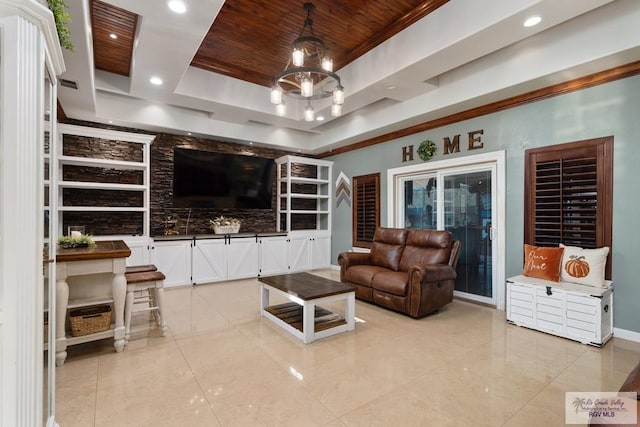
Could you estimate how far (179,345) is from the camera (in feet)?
9.74

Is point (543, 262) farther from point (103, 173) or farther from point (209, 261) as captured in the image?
point (103, 173)

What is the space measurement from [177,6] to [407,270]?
12.8 feet

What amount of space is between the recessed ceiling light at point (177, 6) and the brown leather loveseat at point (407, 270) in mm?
3426

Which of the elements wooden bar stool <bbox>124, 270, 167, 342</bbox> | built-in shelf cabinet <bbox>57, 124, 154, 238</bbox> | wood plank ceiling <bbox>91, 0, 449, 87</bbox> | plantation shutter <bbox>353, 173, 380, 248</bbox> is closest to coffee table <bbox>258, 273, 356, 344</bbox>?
wooden bar stool <bbox>124, 270, 167, 342</bbox>

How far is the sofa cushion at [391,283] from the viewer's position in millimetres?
3770

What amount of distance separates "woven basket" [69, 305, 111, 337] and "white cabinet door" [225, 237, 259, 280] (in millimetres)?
2824

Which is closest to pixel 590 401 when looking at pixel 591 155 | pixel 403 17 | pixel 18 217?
pixel 591 155

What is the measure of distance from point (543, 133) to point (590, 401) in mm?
2929

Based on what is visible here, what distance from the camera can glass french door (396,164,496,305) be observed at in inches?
173

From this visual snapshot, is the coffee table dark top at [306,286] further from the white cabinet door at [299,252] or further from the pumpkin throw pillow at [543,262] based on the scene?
the white cabinet door at [299,252]

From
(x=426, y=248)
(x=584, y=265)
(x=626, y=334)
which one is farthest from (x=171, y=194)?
(x=626, y=334)

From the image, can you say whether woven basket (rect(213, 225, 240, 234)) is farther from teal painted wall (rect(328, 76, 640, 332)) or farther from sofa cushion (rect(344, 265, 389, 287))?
teal painted wall (rect(328, 76, 640, 332))

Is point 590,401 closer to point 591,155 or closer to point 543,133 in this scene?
point 591,155

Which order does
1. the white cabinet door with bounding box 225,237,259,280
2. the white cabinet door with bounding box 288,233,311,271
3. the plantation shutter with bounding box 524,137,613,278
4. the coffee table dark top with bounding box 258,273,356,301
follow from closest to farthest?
the coffee table dark top with bounding box 258,273,356,301 < the plantation shutter with bounding box 524,137,613,278 < the white cabinet door with bounding box 225,237,259,280 < the white cabinet door with bounding box 288,233,311,271
